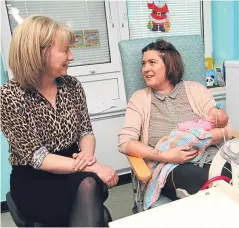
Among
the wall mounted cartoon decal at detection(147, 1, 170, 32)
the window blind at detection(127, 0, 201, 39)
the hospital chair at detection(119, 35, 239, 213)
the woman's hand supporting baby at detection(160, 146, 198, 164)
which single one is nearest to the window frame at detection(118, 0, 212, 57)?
the window blind at detection(127, 0, 201, 39)

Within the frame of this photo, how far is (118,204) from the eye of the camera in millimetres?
2012

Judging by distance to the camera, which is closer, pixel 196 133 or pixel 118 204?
pixel 196 133

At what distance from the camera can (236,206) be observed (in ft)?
2.35

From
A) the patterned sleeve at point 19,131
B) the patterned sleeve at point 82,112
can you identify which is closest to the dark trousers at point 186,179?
the patterned sleeve at point 82,112

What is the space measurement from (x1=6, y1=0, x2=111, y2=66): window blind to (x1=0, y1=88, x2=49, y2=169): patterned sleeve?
3.55 feet

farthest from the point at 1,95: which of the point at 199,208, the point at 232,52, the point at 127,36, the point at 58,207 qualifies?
the point at 232,52

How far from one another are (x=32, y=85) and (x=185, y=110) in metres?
0.78

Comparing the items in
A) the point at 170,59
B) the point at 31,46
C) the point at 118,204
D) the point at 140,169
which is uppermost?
the point at 31,46

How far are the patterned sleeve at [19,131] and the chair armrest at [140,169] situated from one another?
38 centimetres

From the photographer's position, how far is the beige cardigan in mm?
1389

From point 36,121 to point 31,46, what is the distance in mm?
298

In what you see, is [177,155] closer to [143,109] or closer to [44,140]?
[143,109]

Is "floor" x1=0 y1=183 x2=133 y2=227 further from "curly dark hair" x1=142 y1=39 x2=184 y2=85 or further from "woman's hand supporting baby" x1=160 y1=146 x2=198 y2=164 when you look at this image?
"curly dark hair" x1=142 y1=39 x2=184 y2=85

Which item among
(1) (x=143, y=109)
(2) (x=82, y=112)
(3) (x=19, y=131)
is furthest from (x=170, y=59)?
(3) (x=19, y=131)
